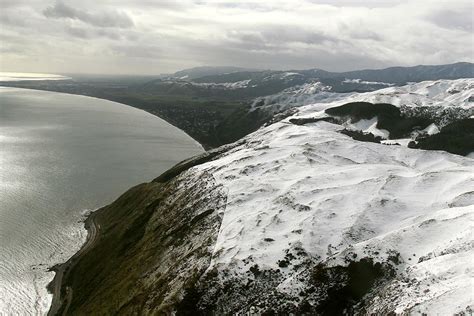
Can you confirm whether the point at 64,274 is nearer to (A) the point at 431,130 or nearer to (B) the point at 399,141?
(B) the point at 399,141

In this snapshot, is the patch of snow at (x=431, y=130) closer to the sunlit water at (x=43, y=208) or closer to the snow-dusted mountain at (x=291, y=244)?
the snow-dusted mountain at (x=291, y=244)

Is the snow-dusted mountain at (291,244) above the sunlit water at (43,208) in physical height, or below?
above

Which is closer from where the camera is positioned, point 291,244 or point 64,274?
point 291,244

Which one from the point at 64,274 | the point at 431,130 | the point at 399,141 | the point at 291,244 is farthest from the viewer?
the point at 431,130

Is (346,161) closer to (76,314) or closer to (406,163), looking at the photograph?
(406,163)

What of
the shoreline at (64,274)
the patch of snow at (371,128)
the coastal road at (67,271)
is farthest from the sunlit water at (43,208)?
the patch of snow at (371,128)

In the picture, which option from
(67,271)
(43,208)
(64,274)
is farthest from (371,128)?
(64,274)

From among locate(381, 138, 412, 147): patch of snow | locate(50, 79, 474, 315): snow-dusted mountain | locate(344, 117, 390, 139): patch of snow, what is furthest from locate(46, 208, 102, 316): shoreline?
locate(344, 117, 390, 139): patch of snow
